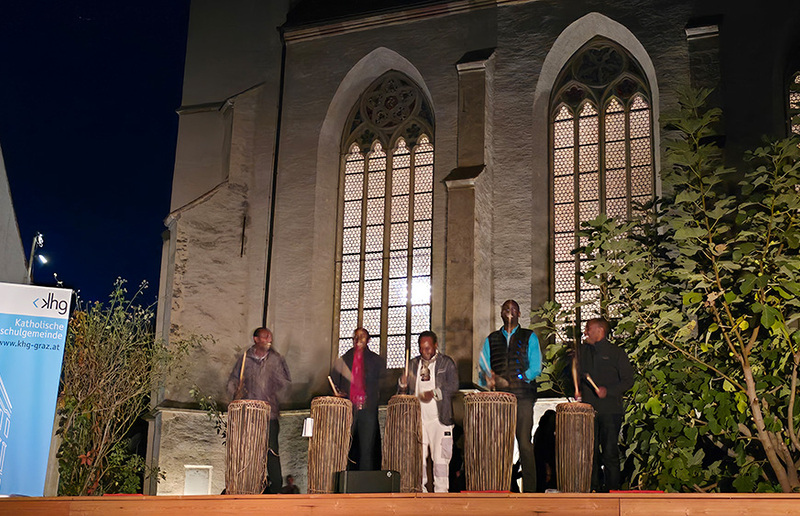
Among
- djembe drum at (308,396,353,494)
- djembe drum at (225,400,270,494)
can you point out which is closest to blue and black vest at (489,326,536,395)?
djembe drum at (308,396,353,494)

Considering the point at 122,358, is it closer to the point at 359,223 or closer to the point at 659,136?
the point at 359,223

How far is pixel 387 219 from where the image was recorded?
14.3m

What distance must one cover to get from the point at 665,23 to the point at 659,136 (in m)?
1.45

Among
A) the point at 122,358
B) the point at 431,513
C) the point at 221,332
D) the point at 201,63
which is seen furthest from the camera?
the point at 201,63

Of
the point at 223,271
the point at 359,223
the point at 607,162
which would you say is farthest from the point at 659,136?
the point at 223,271

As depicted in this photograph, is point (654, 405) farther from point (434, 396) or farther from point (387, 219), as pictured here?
point (387, 219)

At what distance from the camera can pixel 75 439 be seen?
11289 millimetres

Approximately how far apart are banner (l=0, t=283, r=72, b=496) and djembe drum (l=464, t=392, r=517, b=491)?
3.18m

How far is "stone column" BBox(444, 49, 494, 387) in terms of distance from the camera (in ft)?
40.9

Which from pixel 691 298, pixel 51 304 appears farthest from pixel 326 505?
pixel 691 298

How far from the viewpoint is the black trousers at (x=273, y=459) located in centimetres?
988

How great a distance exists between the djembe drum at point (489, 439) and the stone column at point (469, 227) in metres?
3.86

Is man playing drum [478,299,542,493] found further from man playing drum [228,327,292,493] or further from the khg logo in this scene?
the khg logo

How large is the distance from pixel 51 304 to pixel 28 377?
499mm
